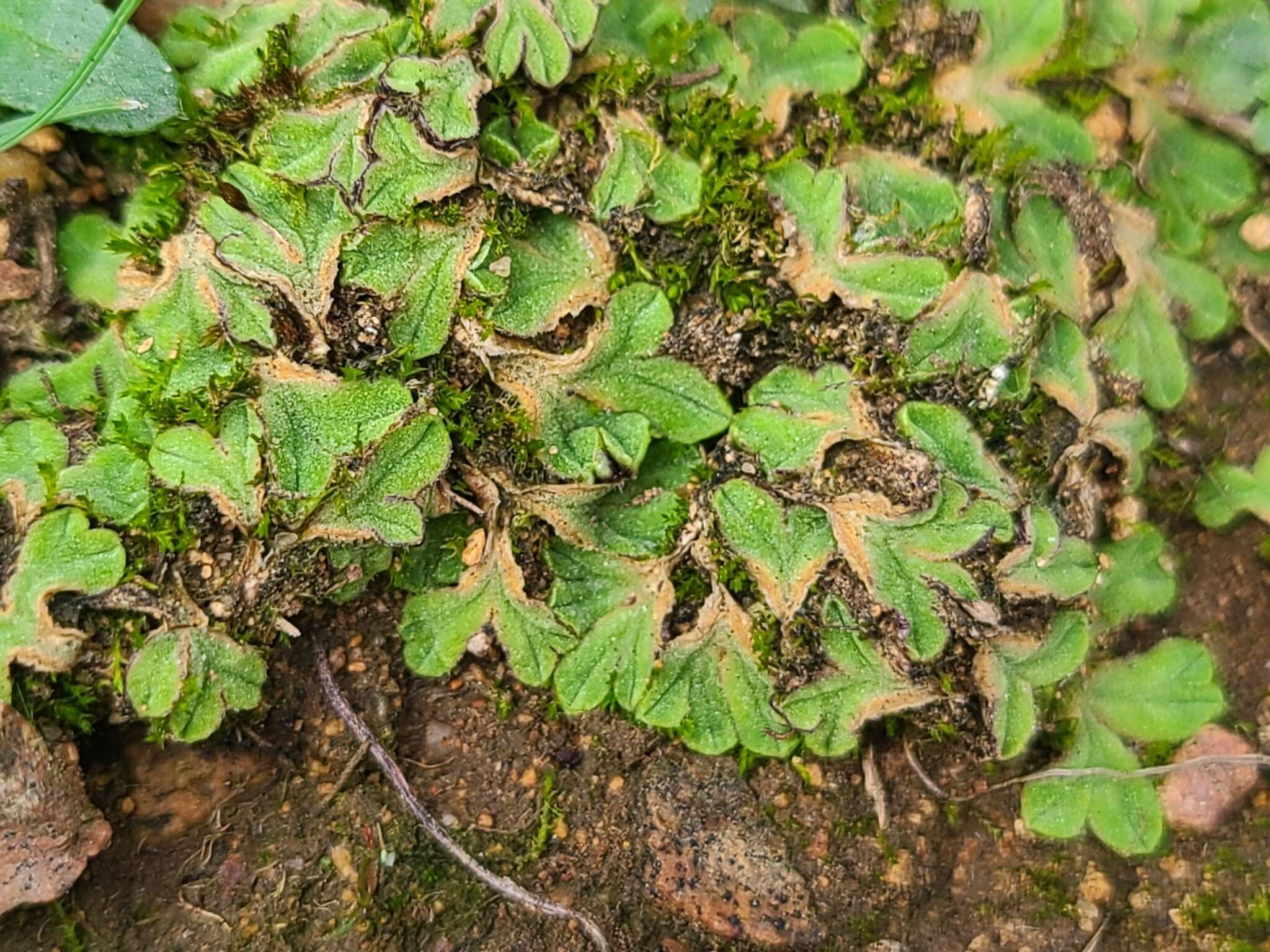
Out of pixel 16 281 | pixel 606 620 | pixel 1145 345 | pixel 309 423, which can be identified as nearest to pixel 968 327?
pixel 1145 345

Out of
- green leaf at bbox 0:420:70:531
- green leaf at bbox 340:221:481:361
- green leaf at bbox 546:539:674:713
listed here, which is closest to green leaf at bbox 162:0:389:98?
green leaf at bbox 340:221:481:361

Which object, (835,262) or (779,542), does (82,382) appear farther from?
(835,262)

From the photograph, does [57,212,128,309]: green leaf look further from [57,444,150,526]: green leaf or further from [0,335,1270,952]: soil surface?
[0,335,1270,952]: soil surface

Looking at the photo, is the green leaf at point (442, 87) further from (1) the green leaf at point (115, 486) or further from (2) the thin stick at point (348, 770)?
(2) the thin stick at point (348, 770)

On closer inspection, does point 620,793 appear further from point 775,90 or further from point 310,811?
point 775,90

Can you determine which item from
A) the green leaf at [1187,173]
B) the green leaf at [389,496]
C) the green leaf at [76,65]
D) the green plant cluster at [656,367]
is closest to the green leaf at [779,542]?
the green plant cluster at [656,367]
